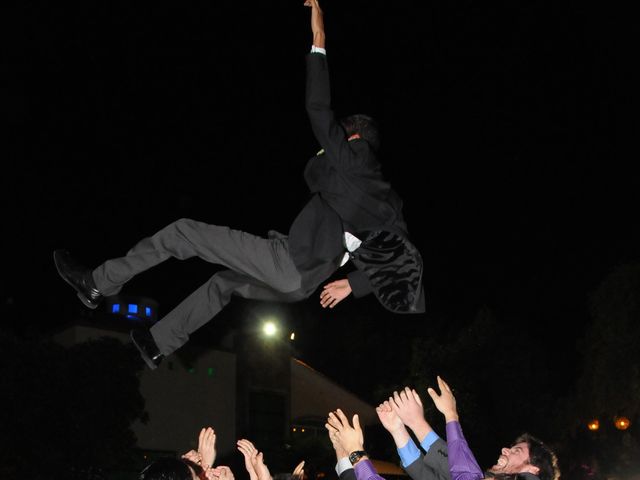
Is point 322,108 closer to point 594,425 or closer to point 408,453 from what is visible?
point 408,453

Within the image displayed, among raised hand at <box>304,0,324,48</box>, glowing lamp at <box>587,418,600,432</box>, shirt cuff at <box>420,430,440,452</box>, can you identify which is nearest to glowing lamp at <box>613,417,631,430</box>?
glowing lamp at <box>587,418,600,432</box>

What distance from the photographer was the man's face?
4.35 meters

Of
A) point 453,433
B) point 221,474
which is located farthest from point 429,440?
point 221,474

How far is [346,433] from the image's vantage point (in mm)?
4316

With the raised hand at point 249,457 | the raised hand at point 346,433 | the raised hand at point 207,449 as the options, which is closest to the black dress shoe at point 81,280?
the raised hand at point 207,449

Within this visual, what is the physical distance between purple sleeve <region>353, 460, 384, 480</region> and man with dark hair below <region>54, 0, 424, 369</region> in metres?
0.98

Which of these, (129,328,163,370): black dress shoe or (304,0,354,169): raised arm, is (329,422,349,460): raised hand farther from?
(304,0,354,169): raised arm

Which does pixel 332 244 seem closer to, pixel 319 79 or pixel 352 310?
pixel 319 79

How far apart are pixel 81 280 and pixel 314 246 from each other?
140 cm

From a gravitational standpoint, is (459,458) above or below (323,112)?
below

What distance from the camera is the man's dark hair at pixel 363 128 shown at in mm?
4539

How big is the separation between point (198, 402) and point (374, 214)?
1674 cm

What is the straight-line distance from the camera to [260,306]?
22.8 metres

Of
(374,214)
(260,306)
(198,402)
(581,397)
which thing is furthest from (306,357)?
(374,214)
